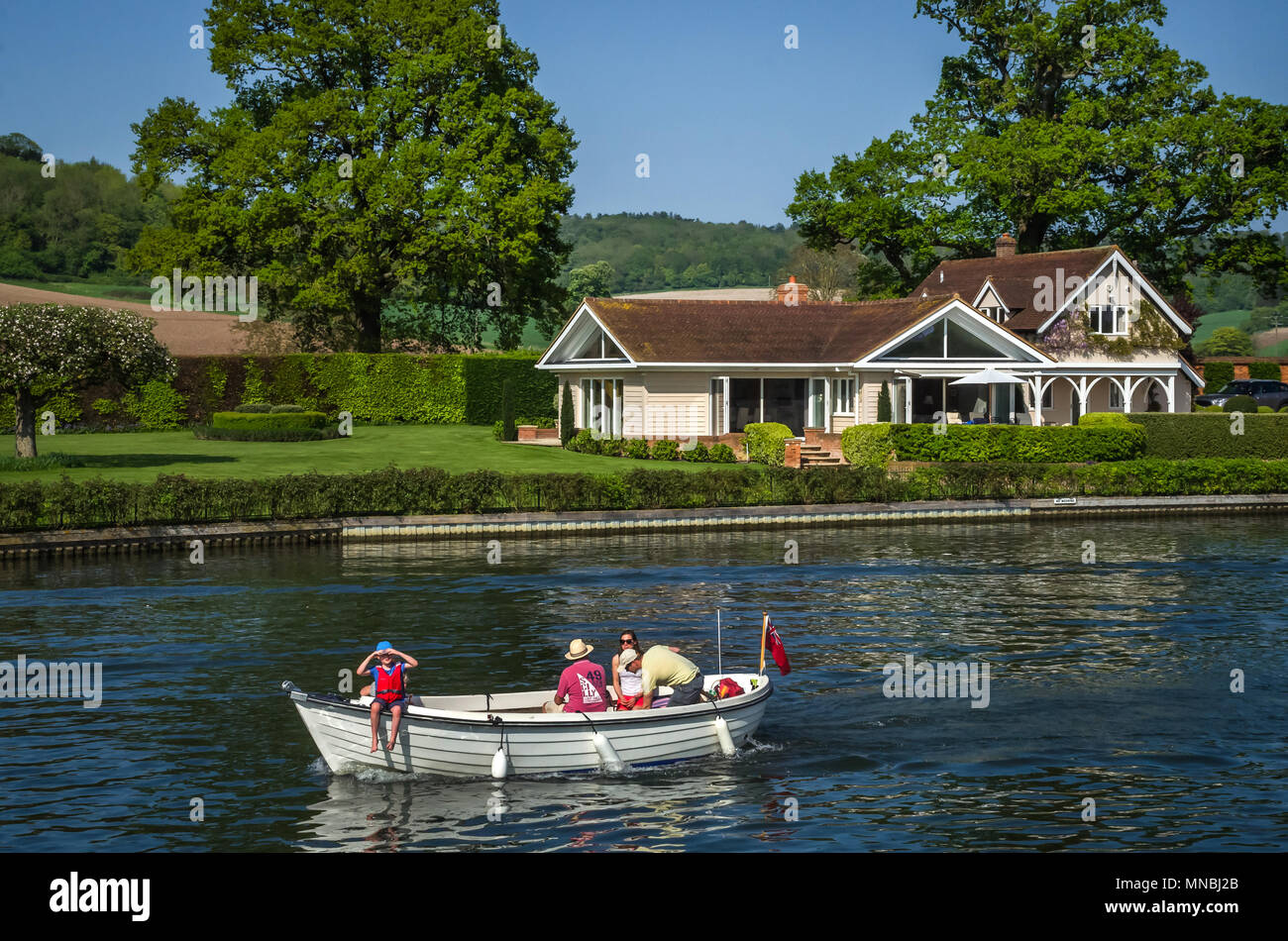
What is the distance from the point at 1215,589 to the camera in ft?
97.8

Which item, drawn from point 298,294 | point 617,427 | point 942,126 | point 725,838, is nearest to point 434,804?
point 725,838

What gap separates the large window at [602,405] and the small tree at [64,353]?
18.1m

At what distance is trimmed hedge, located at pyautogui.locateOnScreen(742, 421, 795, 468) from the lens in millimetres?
49031

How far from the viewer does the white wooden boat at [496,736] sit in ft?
53.4

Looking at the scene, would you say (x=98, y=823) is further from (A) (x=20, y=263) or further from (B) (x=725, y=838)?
(A) (x=20, y=263)

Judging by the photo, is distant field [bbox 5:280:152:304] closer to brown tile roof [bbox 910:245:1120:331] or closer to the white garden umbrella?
brown tile roof [bbox 910:245:1120:331]

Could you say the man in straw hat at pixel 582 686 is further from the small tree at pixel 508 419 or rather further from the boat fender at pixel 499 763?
the small tree at pixel 508 419

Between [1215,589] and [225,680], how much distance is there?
68.7 ft

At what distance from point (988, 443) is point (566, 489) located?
1677 cm

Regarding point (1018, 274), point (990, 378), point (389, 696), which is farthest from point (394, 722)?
point (1018, 274)

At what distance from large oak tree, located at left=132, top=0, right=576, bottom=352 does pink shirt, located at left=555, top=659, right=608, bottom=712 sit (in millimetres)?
52638

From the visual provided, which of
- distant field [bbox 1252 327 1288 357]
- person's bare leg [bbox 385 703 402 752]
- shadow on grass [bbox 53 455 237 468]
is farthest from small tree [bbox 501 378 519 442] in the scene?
distant field [bbox 1252 327 1288 357]

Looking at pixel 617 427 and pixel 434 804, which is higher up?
pixel 617 427
